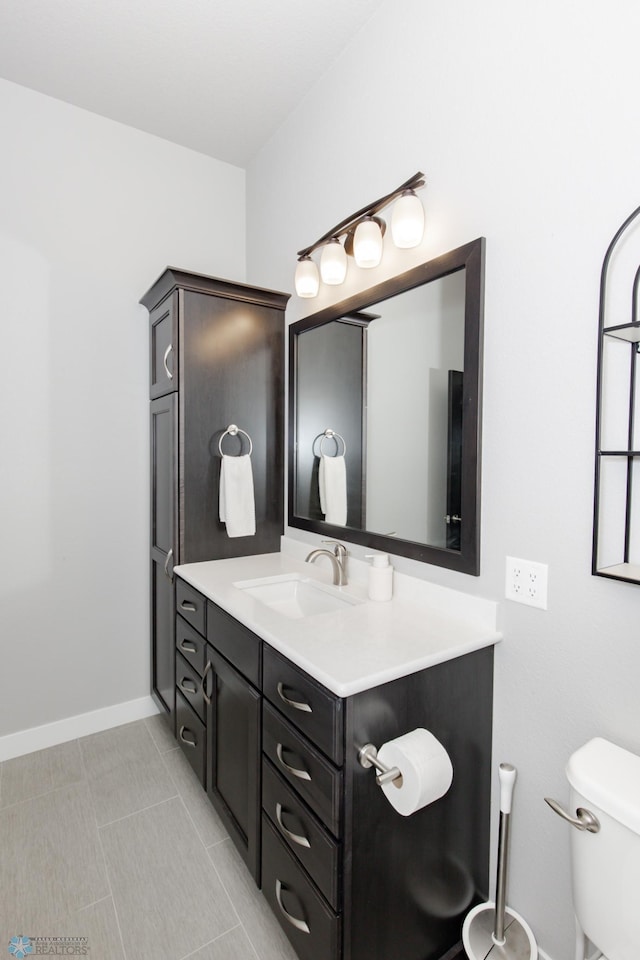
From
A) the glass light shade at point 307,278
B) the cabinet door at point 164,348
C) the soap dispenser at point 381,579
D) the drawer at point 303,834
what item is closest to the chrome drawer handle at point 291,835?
the drawer at point 303,834

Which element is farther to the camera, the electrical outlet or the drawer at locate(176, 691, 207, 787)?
the drawer at locate(176, 691, 207, 787)

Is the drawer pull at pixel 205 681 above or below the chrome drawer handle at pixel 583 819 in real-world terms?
below

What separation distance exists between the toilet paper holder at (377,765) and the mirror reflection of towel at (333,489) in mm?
938

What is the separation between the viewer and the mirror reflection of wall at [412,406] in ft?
4.77

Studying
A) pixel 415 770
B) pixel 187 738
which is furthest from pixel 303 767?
pixel 187 738

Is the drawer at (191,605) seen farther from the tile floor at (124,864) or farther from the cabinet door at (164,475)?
the tile floor at (124,864)

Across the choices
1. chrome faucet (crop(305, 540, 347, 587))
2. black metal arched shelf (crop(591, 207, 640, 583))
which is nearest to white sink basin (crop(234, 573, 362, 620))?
chrome faucet (crop(305, 540, 347, 587))

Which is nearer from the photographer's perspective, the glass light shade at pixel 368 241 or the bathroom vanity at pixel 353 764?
the bathroom vanity at pixel 353 764

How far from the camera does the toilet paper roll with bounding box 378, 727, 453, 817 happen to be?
0.97 meters

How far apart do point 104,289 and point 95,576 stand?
4.46 ft

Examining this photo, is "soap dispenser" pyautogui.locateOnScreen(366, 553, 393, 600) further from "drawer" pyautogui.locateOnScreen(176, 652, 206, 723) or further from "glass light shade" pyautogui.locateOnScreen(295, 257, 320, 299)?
"glass light shade" pyautogui.locateOnScreen(295, 257, 320, 299)

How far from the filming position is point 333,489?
1976mm

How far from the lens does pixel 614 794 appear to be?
875mm

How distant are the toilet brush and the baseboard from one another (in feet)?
5.77
